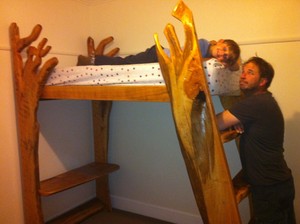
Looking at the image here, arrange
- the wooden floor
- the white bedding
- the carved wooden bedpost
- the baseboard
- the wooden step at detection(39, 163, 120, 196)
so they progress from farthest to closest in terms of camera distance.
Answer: the wooden floor, the baseboard, the wooden step at detection(39, 163, 120, 196), the white bedding, the carved wooden bedpost

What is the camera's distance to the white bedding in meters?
1.23

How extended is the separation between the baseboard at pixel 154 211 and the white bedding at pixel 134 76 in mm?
1198

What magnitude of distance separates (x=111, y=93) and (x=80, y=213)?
54.0 inches

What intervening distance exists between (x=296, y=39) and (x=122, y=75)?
1.17 meters

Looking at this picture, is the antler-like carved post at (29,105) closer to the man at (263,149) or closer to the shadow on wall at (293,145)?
the man at (263,149)

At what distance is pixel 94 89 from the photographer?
149 cm

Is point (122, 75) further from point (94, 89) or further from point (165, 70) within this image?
point (165, 70)

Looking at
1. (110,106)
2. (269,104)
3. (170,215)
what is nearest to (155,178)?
(170,215)

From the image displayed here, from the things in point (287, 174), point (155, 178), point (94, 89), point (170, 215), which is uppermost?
point (94, 89)

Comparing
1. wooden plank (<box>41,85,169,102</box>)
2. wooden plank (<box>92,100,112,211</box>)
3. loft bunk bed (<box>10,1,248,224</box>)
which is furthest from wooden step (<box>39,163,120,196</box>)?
wooden plank (<box>41,85,169,102</box>)

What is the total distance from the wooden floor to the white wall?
73 mm

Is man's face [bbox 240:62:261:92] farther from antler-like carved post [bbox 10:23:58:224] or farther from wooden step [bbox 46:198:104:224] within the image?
wooden step [bbox 46:198:104:224]

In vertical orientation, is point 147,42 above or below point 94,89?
above

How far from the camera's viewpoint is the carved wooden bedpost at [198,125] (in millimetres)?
1028
